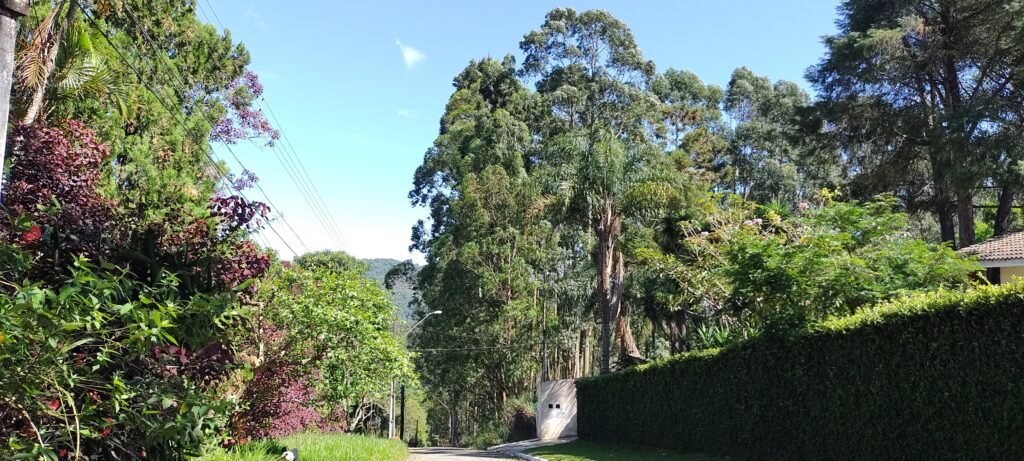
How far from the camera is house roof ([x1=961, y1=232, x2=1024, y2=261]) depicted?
19633 millimetres

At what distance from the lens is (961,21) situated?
26422 millimetres

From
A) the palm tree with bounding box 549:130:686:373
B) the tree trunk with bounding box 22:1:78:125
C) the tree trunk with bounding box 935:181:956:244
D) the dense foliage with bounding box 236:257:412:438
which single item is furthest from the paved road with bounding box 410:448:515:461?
the tree trunk with bounding box 935:181:956:244

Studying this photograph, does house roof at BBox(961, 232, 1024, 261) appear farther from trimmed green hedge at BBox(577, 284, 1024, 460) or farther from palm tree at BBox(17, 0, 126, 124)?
palm tree at BBox(17, 0, 126, 124)

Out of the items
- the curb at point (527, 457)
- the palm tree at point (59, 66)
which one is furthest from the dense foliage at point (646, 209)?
the palm tree at point (59, 66)

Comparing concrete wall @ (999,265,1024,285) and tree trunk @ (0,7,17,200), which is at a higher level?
concrete wall @ (999,265,1024,285)

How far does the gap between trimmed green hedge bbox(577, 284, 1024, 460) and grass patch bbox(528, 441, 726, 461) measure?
54 centimetres

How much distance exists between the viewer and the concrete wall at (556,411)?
111 feet

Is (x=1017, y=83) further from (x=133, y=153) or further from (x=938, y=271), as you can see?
(x=133, y=153)

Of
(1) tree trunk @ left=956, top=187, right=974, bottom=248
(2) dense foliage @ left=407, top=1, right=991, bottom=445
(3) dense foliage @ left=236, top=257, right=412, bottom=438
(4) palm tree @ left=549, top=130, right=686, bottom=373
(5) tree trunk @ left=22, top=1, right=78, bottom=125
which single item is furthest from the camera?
(1) tree trunk @ left=956, top=187, right=974, bottom=248

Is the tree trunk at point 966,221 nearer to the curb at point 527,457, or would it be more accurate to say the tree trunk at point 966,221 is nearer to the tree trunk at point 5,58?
the curb at point 527,457

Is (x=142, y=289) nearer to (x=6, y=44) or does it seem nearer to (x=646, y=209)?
(x=6, y=44)

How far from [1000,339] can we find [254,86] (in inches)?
949

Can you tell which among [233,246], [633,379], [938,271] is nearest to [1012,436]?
[938,271]

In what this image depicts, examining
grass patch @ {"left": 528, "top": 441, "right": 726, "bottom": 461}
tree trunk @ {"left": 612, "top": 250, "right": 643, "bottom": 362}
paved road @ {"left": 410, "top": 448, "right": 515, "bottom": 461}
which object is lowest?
paved road @ {"left": 410, "top": 448, "right": 515, "bottom": 461}
